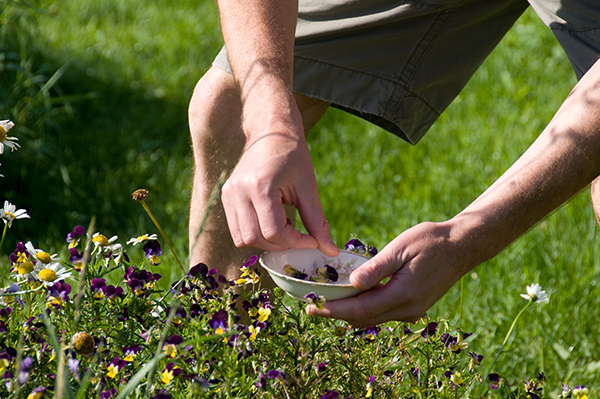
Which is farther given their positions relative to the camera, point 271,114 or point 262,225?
point 271,114

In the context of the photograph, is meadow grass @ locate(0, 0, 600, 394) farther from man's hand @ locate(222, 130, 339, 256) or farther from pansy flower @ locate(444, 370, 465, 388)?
man's hand @ locate(222, 130, 339, 256)

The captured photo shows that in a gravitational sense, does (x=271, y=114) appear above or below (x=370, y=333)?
above

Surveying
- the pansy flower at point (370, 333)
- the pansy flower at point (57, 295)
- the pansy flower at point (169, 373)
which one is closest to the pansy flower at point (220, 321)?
the pansy flower at point (169, 373)

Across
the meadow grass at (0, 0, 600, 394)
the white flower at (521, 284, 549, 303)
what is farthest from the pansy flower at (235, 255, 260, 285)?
the meadow grass at (0, 0, 600, 394)

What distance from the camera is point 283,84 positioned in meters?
1.60

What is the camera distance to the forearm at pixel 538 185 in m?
1.41

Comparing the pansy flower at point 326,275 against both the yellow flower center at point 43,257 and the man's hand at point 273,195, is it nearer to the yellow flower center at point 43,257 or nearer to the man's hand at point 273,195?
the man's hand at point 273,195

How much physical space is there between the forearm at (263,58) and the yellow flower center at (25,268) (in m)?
0.58

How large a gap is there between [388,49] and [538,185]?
0.81 metres

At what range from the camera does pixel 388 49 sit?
2047 mm

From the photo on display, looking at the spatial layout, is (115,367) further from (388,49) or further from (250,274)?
(388,49)

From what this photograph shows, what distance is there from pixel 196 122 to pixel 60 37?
278 cm

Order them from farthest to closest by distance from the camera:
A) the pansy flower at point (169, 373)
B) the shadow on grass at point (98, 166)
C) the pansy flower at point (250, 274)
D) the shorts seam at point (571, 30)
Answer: the shadow on grass at point (98, 166) < the shorts seam at point (571, 30) < the pansy flower at point (250, 274) < the pansy flower at point (169, 373)

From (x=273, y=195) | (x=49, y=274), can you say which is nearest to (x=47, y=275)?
(x=49, y=274)
